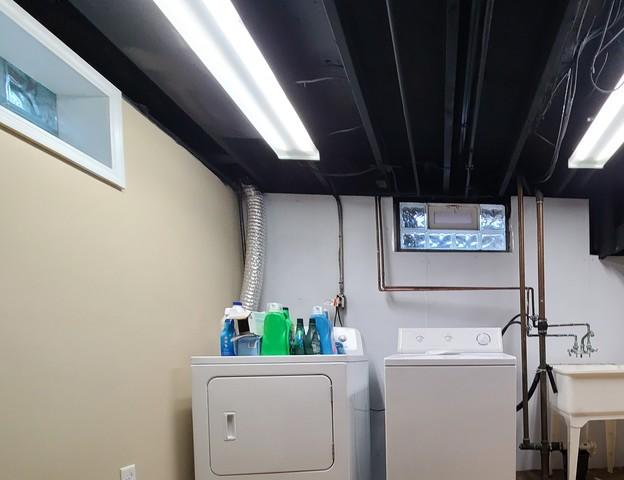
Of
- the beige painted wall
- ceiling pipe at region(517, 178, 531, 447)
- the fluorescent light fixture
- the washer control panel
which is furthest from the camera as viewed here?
ceiling pipe at region(517, 178, 531, 447)

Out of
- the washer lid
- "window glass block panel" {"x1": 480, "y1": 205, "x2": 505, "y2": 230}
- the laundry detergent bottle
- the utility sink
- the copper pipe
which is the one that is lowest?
the utility sink

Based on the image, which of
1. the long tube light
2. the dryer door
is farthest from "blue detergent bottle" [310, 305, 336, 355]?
the long tube light

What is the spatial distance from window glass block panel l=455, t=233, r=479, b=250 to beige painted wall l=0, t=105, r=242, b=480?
6.55ft

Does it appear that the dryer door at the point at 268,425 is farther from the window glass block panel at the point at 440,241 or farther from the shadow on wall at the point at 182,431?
the window glass block panel at the point at 440,241

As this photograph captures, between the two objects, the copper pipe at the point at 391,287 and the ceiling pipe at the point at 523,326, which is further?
the copper pipe at the point at 391,287

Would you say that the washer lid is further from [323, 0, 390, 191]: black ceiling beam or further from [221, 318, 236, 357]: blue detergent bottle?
[323, 0, 390, 191]: black ceiling beam

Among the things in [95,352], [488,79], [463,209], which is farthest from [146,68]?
[463,209]

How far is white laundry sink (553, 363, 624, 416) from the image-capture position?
250 cm

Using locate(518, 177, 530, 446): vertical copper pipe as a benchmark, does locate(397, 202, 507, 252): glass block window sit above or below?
above

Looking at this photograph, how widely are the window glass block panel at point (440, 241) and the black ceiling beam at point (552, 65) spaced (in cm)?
99

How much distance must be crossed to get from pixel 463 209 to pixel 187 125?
2207 mm

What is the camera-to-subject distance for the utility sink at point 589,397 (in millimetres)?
2506

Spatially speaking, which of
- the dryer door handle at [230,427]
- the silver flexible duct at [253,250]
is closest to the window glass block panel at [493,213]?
the silver flexible duct at [253,250]

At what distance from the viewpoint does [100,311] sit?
157cm
